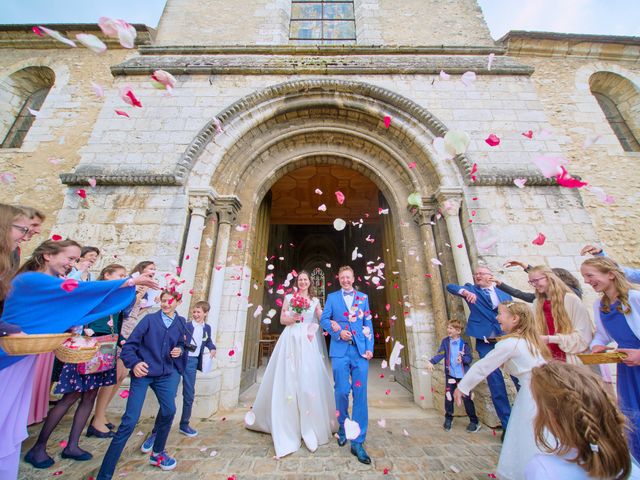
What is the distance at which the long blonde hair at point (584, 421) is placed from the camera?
94 cm

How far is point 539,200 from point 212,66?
668cm

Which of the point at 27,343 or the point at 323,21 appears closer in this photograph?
the point at 27,343

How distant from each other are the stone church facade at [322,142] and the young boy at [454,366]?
0.38 metres

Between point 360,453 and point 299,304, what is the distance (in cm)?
152

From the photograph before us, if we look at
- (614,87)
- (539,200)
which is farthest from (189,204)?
(614,87)

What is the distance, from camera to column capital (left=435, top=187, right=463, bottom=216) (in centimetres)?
421

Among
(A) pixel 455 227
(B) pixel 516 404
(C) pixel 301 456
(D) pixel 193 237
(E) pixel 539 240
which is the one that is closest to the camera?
(B) pixel 516 404

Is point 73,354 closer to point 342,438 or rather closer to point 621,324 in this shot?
point 342,438

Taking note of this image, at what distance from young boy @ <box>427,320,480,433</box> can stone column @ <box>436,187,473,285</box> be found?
0.89 meters

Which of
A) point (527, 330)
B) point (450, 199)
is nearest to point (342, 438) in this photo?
point (527, 330)

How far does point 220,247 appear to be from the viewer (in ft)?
14.3

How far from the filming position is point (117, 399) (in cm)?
334

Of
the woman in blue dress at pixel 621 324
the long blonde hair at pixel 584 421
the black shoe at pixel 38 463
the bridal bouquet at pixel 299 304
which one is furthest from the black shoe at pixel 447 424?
the black shoe at pixel 38 463

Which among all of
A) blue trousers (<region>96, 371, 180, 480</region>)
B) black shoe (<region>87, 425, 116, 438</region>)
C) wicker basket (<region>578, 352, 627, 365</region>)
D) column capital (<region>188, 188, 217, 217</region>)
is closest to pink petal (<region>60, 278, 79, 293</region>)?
blue trousers (<region>96, 371, 180, 480</region>)
